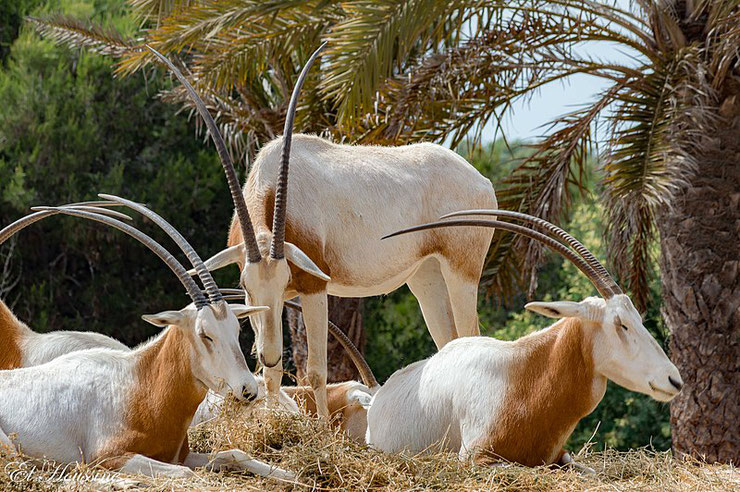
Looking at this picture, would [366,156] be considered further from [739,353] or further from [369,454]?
[739,353]

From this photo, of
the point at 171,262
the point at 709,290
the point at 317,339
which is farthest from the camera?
the point at 709,290

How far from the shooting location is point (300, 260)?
5.71 meters

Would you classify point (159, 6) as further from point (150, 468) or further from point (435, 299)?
point (150, 468)

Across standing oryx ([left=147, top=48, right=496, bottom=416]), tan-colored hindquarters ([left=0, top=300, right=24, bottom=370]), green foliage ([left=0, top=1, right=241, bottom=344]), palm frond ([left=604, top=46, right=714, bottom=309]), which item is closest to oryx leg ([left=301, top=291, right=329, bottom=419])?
standing oryx ([left=147, top=48, right=496, bottom=416])

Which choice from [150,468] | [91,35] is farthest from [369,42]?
[91,35]

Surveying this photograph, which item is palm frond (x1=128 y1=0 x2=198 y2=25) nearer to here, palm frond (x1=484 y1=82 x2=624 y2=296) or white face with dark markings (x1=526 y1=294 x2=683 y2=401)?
palm frond (x1=484 y1=82 x2=624 y2=296)

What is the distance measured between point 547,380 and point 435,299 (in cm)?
210

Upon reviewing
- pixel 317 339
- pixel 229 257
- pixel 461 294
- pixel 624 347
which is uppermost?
pixel 229 257

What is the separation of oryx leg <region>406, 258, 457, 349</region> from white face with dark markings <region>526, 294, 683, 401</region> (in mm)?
2094

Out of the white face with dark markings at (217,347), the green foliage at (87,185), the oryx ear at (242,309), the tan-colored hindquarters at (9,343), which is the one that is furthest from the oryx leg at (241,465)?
the green foliage at (87,185)

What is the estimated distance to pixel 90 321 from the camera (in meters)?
18.2

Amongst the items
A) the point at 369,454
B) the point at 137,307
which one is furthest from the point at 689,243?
the point at 137,307

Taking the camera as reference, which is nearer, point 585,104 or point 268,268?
point 268,268

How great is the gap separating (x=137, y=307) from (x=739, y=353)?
38.6 feet
